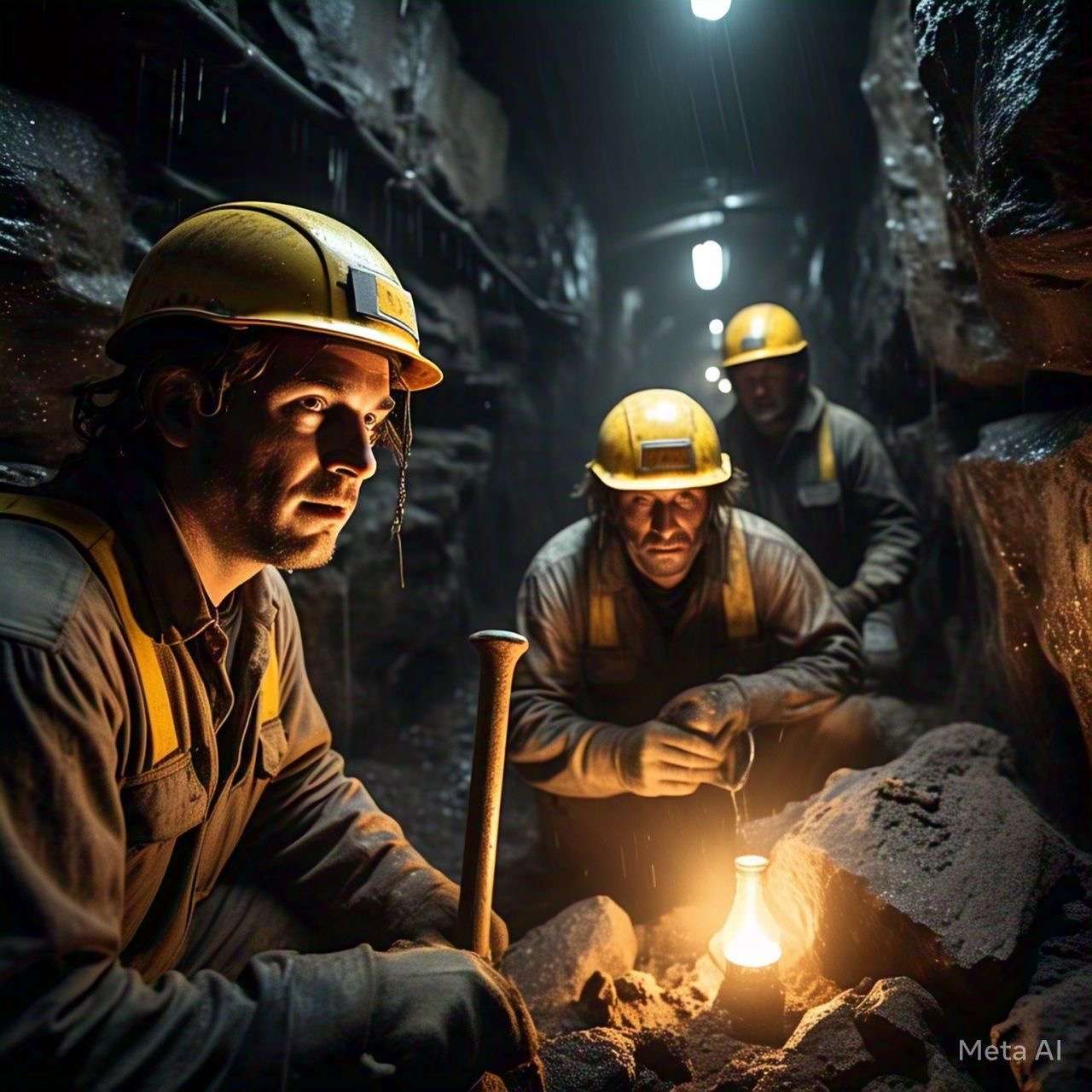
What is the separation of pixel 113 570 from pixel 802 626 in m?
2.94

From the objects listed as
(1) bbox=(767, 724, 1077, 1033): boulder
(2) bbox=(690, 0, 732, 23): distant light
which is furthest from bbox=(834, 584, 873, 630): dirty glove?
(2) bbox=(690, 0, 732, 23): distant light

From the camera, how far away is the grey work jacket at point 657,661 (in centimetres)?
368

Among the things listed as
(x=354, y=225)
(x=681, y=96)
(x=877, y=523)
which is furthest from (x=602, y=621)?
(x=681, y=96)

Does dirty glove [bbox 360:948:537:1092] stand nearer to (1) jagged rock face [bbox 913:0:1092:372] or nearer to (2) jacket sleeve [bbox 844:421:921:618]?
(1) jagged rock face [bbox 913:0:1092:372]

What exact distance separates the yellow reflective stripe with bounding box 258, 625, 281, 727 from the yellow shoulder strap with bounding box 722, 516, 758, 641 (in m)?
2.14

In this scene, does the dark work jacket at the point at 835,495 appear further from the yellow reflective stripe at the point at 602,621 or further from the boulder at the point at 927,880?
the boulder at the point at 927,880

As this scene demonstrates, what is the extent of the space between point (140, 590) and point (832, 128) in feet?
33.0

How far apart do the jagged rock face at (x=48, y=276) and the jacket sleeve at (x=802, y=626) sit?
2863 mm

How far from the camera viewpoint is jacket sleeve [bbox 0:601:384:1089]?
50.6 inches

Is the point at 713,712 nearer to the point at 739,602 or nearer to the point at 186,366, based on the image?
the point at 739,602

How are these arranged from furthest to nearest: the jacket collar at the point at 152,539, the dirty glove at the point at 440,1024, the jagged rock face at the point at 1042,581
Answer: the jagged rock face at the point at 1042,581 → the jacket collar at the point at 152,539 → the dirty glove at the point at 440,1024

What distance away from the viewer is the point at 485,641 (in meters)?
1.99

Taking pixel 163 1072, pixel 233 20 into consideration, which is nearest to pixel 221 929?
pixel 163 1072

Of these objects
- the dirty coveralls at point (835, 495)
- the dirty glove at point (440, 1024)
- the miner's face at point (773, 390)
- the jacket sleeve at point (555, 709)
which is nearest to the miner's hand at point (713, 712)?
the jacket sleeve at point (555, 709)
